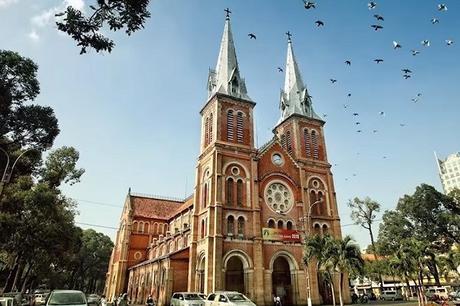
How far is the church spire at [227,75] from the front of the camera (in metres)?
41.9

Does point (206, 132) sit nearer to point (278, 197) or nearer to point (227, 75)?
point (227, 75)

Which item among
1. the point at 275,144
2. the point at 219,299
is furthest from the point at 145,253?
the point at 219,299

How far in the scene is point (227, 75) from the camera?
4269 cm

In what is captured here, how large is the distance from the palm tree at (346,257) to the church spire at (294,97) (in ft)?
67.1

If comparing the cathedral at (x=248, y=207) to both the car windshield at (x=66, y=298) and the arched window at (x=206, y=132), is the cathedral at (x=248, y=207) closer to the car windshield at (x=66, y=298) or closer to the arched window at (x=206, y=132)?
the arched window at (x=206, y=132)

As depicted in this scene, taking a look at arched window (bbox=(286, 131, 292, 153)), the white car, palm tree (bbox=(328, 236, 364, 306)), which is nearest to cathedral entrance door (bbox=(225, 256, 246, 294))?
palm tree (bbox=(328, 236, 364, 306))

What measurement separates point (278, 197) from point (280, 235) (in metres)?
4.62

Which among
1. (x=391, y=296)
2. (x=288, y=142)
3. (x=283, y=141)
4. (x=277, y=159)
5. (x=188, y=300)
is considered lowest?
(x=188, y=300)

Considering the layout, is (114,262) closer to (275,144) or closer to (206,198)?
(206,198)

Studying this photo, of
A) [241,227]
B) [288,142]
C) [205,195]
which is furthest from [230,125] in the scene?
[241,227]

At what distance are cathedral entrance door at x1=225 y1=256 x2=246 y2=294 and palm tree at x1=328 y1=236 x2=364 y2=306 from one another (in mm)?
9589

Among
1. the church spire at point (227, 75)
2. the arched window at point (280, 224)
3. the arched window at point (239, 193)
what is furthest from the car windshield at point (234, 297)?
the church spire at point (227, 75)

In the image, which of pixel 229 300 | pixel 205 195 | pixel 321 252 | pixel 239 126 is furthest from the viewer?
pixel 239 126

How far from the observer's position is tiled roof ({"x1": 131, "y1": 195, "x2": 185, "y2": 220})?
59.5 metres
